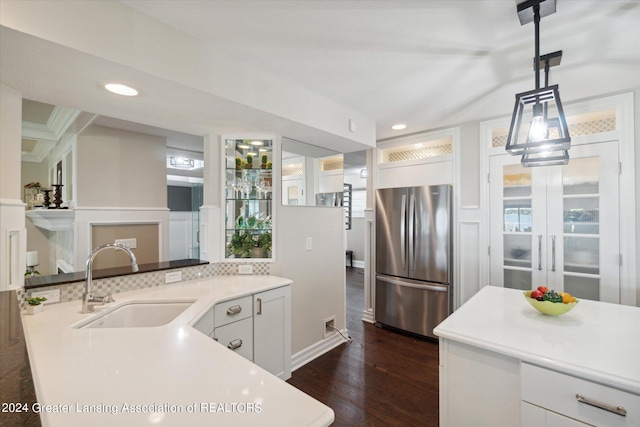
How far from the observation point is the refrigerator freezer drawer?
10.2ft

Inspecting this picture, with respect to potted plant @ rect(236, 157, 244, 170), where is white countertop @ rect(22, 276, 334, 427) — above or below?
below

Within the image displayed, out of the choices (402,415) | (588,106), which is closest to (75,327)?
(402,415)

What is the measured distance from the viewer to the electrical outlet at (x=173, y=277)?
228cm

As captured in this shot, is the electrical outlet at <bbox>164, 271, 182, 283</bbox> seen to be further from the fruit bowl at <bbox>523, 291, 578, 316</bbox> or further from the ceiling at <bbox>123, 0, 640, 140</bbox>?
the fruit bowl at <bbox>523, 291, 578, 316</bbox>

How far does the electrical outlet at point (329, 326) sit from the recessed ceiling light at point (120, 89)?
257cm

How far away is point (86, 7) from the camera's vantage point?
125 centimetres

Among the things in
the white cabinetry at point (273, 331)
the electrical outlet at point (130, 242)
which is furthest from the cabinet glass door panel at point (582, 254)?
the electrical outlet at point (130, 242)

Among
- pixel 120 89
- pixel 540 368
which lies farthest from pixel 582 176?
pixel 120 89

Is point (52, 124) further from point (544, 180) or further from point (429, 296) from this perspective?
point (544, 180)

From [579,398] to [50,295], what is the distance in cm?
269

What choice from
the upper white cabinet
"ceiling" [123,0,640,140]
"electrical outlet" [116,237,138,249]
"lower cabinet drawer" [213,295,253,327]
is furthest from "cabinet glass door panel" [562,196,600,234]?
"electrical outlet" [116,237,138,249]

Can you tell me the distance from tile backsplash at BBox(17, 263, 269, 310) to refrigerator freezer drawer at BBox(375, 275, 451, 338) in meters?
1.62

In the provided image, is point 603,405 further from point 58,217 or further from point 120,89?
point 58,217

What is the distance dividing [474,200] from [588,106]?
4.03ft
